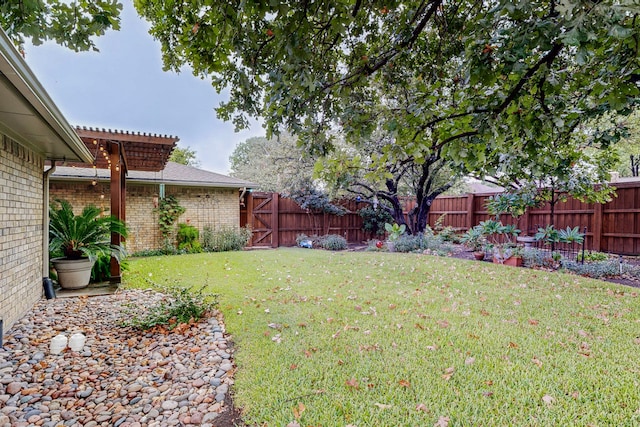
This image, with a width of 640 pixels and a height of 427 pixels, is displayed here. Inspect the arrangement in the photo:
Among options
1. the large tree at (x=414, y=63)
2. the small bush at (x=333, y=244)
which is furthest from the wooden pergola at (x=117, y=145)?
the small bush at (x=333, y=244)

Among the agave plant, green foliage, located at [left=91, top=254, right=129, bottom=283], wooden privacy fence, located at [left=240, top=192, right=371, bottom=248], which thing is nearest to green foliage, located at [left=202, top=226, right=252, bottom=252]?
wooden privacy fence, located at [left=240, top=192, right=371, bottom=248]

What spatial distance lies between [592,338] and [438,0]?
11.7 feet

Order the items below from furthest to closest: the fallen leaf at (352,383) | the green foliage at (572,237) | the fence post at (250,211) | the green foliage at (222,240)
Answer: the fence post at (250,211), the green foliage at (222,240), the green foliage at (572,237), the fallen leaf at (352,383)

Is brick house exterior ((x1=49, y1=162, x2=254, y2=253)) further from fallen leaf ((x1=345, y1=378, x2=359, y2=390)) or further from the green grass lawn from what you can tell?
fallen leaf ((x1=345, y1=378, x2=359, y2=390))

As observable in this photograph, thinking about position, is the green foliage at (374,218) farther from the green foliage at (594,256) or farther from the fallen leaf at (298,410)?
the fallen leaf at (298,410)

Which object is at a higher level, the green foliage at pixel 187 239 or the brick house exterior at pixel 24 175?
the brick house exterior at pixel 24 175

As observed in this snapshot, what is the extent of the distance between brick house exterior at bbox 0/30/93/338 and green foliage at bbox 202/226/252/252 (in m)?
5.53

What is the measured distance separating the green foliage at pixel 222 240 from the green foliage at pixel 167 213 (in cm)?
101

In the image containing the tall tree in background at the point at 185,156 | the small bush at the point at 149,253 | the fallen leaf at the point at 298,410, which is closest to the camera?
the fallen leaf at the point at 298,410

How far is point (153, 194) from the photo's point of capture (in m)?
9.63

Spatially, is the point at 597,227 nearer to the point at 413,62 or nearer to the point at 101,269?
the point at 413,62

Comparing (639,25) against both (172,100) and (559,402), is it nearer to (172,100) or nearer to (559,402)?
(559,402)

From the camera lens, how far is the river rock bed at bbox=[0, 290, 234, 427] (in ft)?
6.64

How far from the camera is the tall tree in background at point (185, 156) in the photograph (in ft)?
64.9
